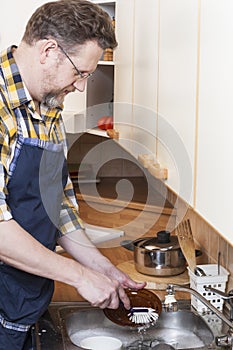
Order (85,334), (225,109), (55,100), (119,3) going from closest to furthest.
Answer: (225,109) → (55,100) → (85,334) → (119,3)

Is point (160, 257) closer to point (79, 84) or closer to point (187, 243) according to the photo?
point (187, 243)

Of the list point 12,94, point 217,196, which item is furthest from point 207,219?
point 12,94

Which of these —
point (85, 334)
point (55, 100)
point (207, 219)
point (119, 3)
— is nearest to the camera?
point (207, 219)

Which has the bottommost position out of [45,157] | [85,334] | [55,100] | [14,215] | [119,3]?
[85,334]

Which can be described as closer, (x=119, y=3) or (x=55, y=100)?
(x=55, y=100)

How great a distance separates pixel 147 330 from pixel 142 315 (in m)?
0.10

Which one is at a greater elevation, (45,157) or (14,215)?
(45,157)

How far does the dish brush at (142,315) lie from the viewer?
1.60 m

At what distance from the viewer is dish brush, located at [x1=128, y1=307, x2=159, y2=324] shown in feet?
5.25

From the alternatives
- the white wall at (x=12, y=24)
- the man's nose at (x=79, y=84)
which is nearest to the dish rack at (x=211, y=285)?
the man's nose at (x=79, y=84)

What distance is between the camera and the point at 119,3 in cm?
272

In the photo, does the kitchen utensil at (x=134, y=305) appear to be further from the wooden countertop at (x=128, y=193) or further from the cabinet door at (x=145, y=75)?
the wooden countertop at (x=128, y=193)

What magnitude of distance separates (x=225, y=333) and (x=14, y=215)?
0.57 m

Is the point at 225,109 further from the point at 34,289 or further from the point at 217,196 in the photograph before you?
the point at 34,289
